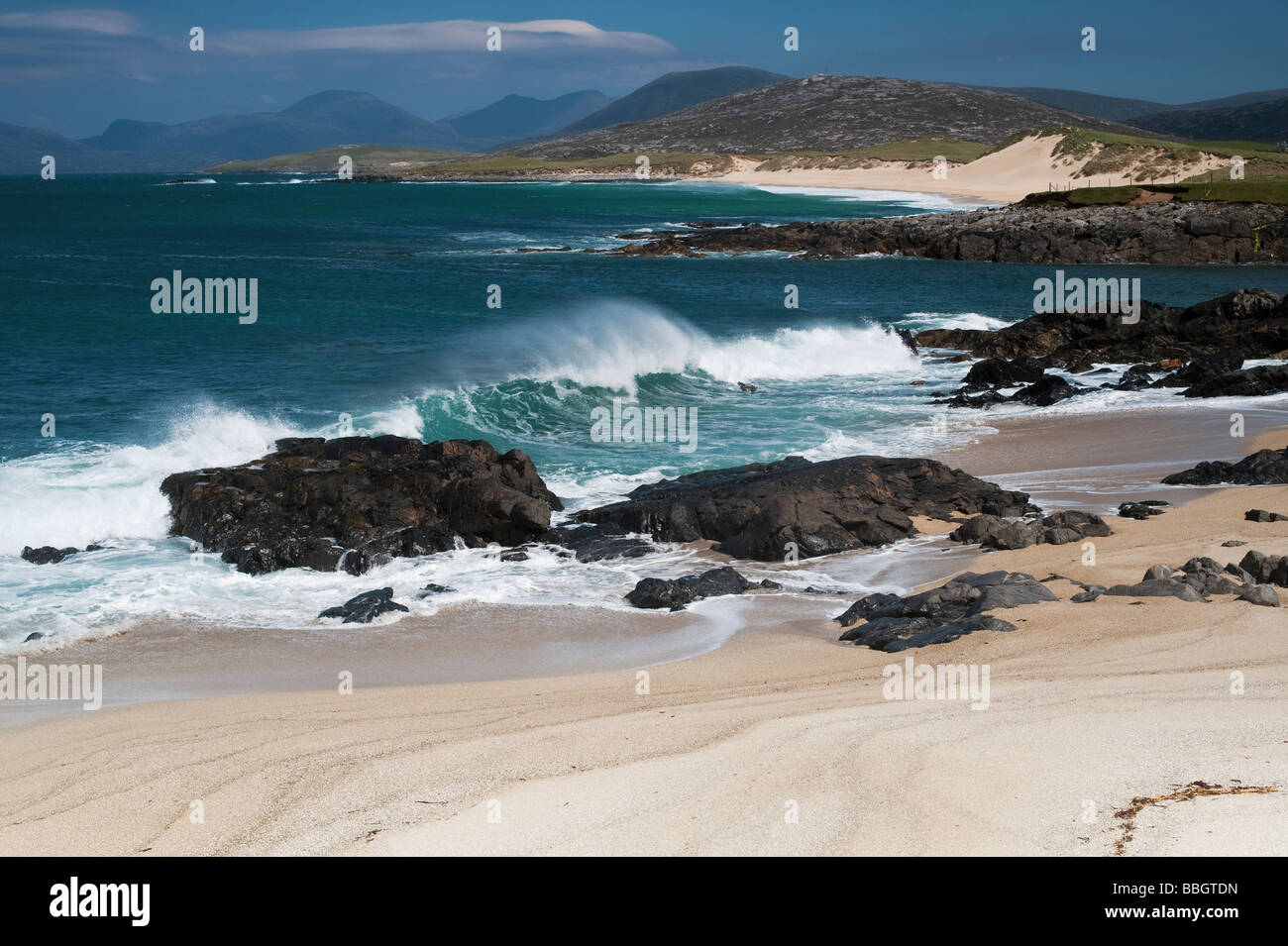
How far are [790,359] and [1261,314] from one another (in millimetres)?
12737

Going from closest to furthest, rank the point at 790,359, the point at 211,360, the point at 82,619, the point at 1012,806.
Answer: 1. the point at 1012,806
2. the point at 82,619
3. the point at 211,360
4. the point at 790,359

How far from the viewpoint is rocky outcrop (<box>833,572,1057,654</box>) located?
30.9 feet

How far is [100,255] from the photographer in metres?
52.7

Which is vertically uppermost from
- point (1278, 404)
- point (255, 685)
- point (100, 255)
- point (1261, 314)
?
point (100, 255)

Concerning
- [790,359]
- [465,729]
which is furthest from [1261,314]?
[465,729]

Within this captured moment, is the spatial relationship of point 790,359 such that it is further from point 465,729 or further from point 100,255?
point 100,255

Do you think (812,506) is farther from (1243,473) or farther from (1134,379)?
(1134,379)

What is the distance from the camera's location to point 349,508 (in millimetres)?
13688

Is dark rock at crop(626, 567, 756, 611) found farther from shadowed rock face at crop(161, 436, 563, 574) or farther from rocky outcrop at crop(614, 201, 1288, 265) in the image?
rocky outcrop at crop(614, 201, 1288, 265)

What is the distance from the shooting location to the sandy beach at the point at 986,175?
87.1 meters

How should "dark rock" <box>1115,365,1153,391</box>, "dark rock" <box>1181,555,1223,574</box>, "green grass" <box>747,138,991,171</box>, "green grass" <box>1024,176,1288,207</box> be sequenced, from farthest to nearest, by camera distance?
"green grass" <box>747,138,991,171</box> → "green grass" <box>1024,176,1288,207</box> → "dark rock" <box>1115,365,1153,391</box> → "dark rock" <box>1181,555,1223,574</box>

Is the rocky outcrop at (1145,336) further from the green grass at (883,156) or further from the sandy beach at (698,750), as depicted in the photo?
the green grass at (883,156)

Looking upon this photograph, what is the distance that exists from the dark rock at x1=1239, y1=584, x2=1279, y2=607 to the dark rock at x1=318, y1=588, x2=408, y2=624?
25.4 ft

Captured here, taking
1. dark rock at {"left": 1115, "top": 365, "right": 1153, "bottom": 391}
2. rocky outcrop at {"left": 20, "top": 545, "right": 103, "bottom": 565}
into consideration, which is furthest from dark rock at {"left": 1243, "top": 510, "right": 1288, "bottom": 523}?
rocky outcrop at {"left": 20, "top": 545, "right": 103, "bottom": 565}
